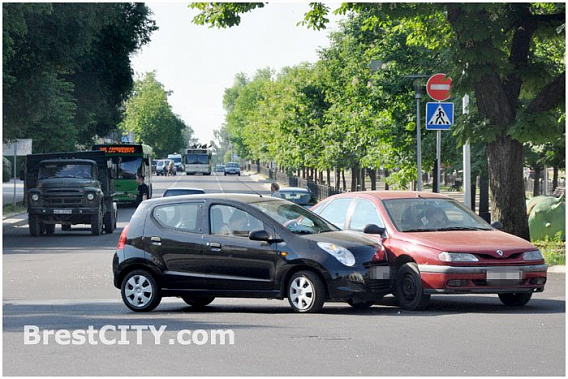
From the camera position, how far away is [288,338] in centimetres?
1142

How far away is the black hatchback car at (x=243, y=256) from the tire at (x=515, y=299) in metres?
1.81

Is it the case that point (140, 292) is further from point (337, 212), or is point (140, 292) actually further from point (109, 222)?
point (109, 222)

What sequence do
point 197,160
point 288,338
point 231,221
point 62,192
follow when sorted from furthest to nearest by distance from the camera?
point 197,160 → point 62,192 → point 231,221 → point 288,338

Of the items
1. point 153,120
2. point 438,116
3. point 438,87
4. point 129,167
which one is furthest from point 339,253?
point 153,120

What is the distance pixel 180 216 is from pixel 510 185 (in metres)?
10.7

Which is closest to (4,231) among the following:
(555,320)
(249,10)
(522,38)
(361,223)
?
(249,10)

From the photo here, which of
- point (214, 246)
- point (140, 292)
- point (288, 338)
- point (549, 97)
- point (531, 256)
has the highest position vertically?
point (549, 97)

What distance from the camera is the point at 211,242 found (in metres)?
14.3

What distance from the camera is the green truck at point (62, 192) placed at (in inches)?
1351

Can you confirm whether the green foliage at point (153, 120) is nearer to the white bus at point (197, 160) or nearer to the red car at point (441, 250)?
the white bus at point (197, 160)

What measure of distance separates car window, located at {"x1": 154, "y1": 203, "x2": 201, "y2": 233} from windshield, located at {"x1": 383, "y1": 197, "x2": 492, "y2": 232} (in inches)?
103

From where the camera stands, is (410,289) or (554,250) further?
(554,250)

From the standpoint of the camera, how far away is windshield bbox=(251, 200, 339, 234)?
14242mm

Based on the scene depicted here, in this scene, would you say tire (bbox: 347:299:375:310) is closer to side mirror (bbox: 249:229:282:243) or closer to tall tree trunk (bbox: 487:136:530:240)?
side mirror (bbox: 249:229:282:243)
